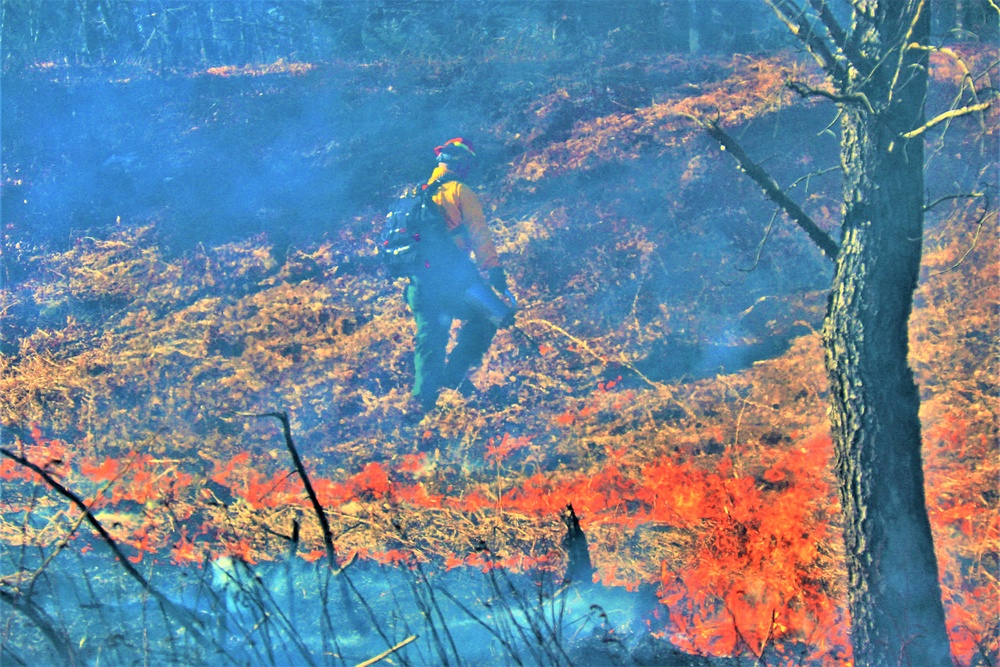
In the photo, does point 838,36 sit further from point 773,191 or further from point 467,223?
point 467,223

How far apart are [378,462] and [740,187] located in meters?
3.30

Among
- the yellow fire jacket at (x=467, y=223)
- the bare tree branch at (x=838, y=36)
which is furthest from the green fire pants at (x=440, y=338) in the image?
the bare tree branch at (x=838, y=36)

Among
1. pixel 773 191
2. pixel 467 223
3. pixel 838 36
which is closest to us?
pixel 838 36

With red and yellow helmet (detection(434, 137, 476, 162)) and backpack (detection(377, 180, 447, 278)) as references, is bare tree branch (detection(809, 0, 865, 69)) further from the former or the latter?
backpack (detection(377, 180, 447, 278))

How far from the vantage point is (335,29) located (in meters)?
5.65

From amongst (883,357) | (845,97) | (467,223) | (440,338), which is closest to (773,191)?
(845,97)

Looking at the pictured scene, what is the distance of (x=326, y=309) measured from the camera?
5230mm

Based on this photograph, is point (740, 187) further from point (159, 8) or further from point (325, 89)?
point (159, 8)

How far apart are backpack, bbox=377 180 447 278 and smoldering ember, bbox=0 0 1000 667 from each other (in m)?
0.03

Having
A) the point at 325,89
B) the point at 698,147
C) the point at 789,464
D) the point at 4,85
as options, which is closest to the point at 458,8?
the point at 325,89

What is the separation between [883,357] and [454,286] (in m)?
2.83

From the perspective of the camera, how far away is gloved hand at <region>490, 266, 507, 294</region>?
5129 mm

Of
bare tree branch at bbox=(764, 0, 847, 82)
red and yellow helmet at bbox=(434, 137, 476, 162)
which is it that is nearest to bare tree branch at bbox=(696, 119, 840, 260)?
bare tree branch at bbox=(764, 0, 847, 82)

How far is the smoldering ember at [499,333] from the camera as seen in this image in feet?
12.4
